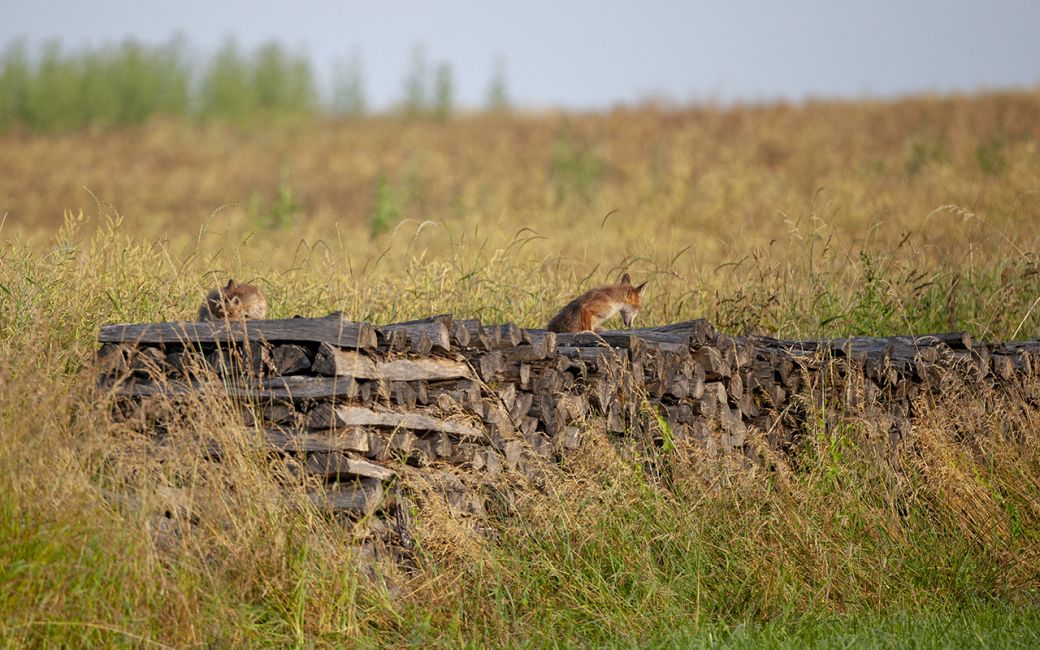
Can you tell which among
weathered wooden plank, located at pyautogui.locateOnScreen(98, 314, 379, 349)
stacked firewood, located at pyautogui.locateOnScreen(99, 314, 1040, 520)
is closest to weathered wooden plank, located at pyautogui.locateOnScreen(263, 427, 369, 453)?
stacked firewood, located at pyautogui.locateOnScreen(99, 314, 1040, 520)

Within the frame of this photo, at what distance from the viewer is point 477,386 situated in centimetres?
555

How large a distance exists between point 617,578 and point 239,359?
2160mm

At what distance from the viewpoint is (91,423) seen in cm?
439

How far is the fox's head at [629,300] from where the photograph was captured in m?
7.94

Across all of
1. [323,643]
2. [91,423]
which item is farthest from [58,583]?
[323,643]

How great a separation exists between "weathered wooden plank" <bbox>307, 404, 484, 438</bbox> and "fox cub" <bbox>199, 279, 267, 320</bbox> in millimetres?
2178

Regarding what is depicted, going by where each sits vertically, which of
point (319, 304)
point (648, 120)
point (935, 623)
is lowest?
point (935, 623)

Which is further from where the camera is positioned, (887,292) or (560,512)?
(887,292)

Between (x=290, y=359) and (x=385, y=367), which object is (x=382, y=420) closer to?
(x=385, y=367)

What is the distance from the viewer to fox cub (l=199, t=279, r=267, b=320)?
7031mm

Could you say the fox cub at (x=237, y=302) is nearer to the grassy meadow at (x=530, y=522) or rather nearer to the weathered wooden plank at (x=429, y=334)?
the grassy meadow at (x=530, y=522)

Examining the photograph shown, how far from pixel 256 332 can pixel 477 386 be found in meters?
1.19

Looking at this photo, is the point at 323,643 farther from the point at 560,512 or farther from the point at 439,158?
the point at 439,158

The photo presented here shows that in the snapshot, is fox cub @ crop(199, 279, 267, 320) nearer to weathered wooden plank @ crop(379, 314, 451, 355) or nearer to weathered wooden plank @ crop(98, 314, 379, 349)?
weathered wooden plank @ crop(98, 314, 379, 349)
